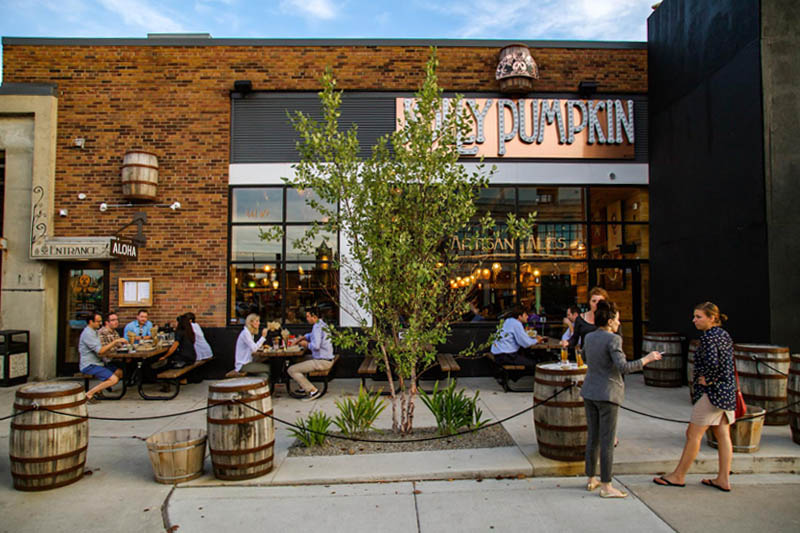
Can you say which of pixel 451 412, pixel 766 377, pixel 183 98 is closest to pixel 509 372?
pixel 451 412

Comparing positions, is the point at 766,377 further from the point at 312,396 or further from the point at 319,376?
the point at 312,396

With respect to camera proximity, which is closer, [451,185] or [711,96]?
[451,185]

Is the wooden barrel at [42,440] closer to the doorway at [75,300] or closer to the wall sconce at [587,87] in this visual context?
the doorway at [75,300]

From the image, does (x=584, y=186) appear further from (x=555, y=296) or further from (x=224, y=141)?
(x=224, y=141)

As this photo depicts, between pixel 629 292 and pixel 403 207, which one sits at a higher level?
pixel 403 207

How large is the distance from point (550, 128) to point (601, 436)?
8.09 meters

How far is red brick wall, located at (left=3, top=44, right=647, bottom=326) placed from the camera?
1087 centimetres

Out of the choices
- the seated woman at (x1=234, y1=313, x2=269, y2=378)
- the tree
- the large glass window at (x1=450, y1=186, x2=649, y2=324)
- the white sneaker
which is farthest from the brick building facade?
the tree

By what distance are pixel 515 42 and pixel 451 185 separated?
6.84m

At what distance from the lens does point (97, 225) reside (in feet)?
35.7

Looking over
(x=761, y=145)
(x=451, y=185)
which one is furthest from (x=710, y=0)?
(x=451, y=185)

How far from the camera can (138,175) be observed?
1050 cm

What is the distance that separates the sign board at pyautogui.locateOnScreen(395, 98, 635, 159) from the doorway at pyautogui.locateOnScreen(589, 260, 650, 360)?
2.44 m

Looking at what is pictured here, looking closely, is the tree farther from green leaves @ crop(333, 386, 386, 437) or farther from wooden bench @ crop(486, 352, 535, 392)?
wooden bench @ crop(486, 352, 535, 392)
